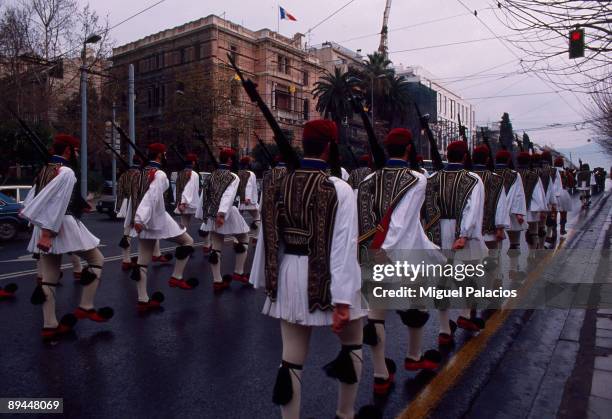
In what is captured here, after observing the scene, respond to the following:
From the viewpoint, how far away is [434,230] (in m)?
5.20

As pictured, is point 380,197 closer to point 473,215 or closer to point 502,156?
point 473,215

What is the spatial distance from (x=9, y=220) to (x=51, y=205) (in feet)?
32.1

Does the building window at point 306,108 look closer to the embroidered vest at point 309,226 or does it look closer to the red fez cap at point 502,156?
the red fez cap at point 502,156

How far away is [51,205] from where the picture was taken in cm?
505

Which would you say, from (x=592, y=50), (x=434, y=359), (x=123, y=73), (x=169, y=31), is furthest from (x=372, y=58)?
(x=434, y=359)

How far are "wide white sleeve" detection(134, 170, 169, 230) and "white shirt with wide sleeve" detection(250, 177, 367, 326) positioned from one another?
142 inches

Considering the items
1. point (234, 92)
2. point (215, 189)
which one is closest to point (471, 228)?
point (215, 189)

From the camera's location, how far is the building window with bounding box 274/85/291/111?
48.6m

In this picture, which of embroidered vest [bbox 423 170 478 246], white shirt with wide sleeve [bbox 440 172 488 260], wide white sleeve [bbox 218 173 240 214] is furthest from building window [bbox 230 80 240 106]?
white shirt with wide sleeve [bbox 440 172 488 260]

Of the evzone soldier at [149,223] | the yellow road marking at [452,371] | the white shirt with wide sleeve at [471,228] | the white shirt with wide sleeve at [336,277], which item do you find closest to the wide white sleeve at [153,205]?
the evzone soldier at [149,223]

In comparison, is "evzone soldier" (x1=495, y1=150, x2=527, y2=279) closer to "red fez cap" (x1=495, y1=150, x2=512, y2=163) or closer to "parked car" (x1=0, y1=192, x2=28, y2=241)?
"red fez cap" (x1=495, y1=150, x2=512, y2=163)

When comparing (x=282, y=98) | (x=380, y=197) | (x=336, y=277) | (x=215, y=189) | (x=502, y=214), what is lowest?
(x=336, y=277)

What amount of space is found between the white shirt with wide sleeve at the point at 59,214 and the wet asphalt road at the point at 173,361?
985 mm

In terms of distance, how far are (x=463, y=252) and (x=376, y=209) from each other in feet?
4.95
